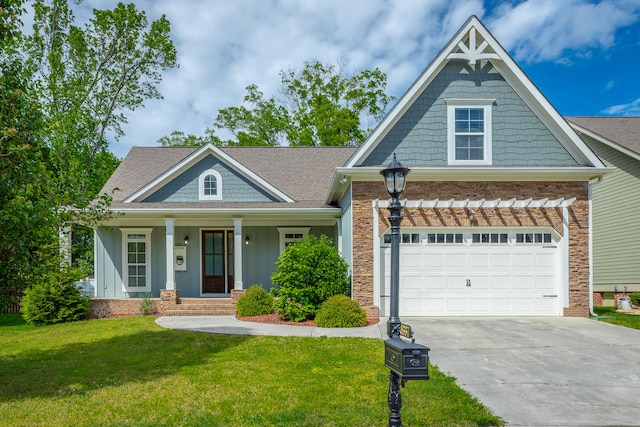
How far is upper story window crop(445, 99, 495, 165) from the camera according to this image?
41.4 feet

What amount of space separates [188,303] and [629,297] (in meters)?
14.8

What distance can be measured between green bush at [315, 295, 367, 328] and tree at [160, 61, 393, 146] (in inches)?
804

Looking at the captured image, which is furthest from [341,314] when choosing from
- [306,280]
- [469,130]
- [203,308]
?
[469,130]

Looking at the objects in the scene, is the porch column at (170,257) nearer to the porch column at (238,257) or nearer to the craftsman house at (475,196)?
Result: the porch column at (238,257)

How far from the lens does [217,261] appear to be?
1681 cm

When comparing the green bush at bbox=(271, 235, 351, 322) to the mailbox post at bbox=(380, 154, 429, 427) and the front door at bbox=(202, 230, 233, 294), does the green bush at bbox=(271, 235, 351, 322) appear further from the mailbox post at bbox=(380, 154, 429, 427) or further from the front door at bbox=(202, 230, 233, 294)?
the mailbox post at bbox=(380, 154, 429, 427)

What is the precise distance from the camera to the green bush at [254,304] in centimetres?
1305

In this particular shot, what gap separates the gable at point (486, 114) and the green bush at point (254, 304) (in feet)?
16.0

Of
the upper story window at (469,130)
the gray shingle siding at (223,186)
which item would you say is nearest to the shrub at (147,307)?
the gray shingle siding at (223,186)

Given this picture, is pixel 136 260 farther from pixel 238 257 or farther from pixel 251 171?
pixel 251 171

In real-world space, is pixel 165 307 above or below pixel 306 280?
below

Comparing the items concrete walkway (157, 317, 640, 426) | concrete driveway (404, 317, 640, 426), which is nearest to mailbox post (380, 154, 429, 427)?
concrete driveway (404, 317, 640, 426)

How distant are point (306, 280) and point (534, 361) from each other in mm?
5953

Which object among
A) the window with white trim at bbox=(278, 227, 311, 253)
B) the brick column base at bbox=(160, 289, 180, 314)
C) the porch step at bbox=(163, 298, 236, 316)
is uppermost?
the window with white trim at bbox=(278, 227, 311, 253)
